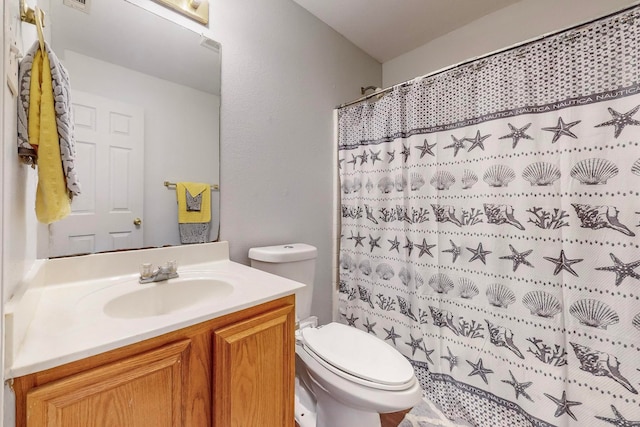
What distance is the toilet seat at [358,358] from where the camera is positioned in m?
0.98

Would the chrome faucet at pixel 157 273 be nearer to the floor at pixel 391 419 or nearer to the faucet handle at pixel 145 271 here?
the faucet handle at pixel 145 271

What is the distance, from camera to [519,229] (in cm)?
115

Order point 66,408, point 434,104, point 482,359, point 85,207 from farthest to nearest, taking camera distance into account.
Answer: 1. point 434,104
2. point 482,359
3. point 85,207
4. point 66,408

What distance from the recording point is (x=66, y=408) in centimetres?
52

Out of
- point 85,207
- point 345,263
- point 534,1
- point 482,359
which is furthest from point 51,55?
point 534,1

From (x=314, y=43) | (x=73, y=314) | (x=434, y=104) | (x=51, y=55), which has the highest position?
(x=314, y=43)

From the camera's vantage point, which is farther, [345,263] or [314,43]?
[345,263]

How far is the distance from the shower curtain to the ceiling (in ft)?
1.76

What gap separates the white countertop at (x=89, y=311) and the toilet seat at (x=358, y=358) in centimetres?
35

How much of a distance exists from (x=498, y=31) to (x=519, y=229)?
1.32 meters

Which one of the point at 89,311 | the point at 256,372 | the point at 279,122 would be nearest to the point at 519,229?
the point at 256,372

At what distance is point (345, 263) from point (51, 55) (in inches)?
63.3

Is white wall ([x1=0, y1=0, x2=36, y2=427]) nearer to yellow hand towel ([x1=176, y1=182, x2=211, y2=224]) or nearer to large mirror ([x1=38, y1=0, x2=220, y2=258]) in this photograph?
large mirror ([x1=38, y1=0, x2=220, y2=258])

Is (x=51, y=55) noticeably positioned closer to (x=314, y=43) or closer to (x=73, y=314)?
(x=73, y=314)
